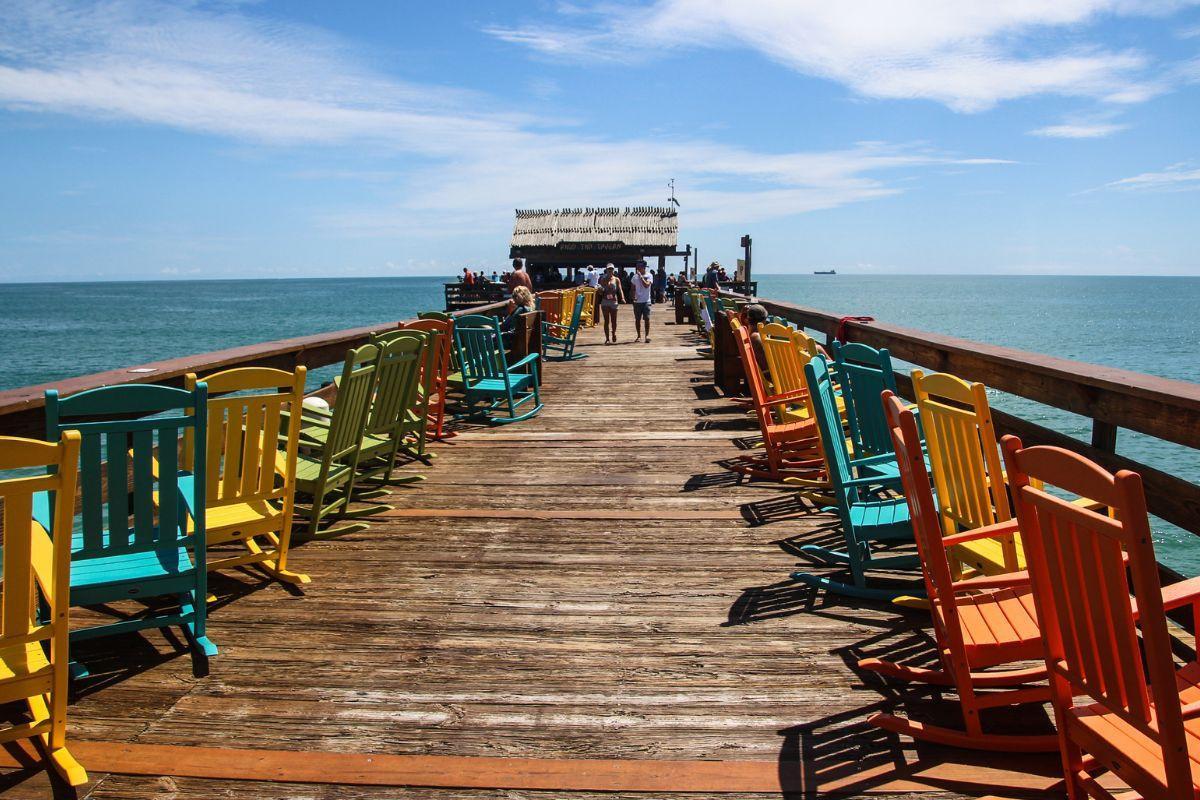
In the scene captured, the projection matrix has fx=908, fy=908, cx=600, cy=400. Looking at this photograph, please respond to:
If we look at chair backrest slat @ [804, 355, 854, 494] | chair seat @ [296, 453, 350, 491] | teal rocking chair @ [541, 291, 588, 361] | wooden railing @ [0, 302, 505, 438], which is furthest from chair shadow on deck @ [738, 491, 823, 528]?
teal rocking chair @ [541, 291, 588, 361]

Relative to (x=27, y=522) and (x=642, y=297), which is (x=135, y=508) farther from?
(x=642, y=297)

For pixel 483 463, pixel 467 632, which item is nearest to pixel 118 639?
pixel 467 632

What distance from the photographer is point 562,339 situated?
52.0ft

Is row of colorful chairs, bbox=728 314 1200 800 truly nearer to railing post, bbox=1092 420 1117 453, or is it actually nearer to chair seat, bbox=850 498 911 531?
chair seat, bbox=850 498 911 531

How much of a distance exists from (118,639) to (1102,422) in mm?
4259

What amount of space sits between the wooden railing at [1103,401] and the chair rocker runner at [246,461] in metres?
3.36

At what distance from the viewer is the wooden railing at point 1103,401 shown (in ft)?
10.8

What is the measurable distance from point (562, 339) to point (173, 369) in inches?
441

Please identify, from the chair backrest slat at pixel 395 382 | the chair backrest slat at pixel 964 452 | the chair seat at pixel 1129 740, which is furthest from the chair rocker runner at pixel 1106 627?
the chair backrest slat at pixel 395 382

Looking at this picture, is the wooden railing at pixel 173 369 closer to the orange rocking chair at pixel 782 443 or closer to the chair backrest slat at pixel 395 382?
the chair backrest slat at pixel 395 382

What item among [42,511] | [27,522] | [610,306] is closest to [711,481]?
[42,511]

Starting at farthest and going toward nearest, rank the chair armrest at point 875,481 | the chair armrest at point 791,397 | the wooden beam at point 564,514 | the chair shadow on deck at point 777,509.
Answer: the chair armrest at point 791,397
the wooden beam at point 564,514
the chair shadow on deck at point 777,509
the chair armrest at point 875,481

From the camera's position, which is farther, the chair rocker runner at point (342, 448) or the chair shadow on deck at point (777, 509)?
the chair shadow on deck at point (777, 509)

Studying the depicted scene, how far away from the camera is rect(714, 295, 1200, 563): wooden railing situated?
3307mm
